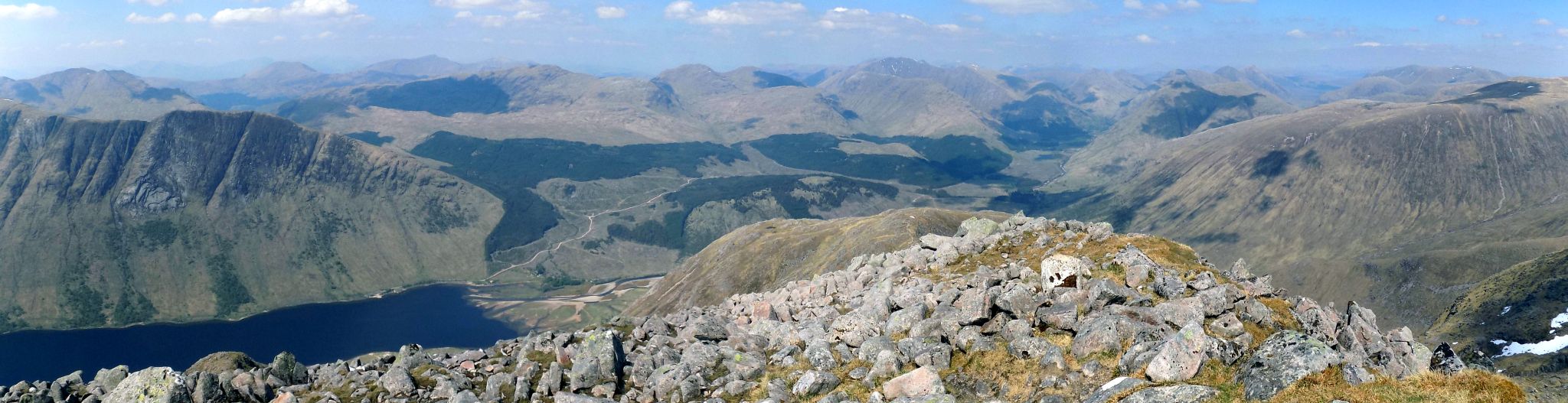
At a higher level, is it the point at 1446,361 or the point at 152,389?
the point at 1446,361

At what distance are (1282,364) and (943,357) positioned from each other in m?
13.2

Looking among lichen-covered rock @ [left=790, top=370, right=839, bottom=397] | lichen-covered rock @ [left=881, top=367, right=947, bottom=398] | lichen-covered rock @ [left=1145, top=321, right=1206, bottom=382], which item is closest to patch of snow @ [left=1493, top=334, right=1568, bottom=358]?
lichen-covered rock @ [left=1145, top=321, right=1206, bottom=382]

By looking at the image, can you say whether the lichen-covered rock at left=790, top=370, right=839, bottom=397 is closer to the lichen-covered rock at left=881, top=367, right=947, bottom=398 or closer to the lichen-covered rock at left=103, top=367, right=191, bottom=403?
the lichen-covered rock at left=881, top=367, right=947, bottom=398

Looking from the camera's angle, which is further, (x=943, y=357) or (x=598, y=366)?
(x=598, y=366)

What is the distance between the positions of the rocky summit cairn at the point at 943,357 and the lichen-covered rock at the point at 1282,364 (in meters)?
0.07

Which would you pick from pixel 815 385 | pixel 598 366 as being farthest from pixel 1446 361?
pixel 598 366

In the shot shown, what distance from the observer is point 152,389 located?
3738cm

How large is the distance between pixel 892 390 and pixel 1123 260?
23.7 metres

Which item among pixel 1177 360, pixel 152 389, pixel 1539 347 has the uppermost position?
pixel 1177 360

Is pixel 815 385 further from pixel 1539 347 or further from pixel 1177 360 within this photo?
pixel 1539 347

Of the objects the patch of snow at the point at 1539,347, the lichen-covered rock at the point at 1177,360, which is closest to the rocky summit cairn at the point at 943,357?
the lichen-covered rock at the point at 1177,360

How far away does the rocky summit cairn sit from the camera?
94.5ft

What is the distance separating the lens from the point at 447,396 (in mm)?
38156

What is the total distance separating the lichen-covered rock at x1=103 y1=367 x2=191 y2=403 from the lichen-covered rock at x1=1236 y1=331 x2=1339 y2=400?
47788 mm
